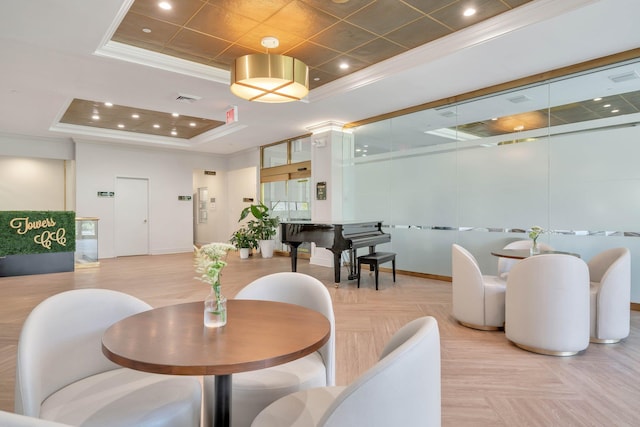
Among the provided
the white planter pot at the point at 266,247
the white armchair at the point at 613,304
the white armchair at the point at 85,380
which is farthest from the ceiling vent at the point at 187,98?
the white armchair at the point at 613,304

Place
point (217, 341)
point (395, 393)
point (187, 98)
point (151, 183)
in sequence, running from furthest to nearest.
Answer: point (151, 183) → point (187, 98) → point (217, 341) → point (395, 393)

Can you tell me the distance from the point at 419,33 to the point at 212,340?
168 inches

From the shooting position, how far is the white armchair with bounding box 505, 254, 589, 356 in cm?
311

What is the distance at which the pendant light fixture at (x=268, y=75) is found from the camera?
3.99 metres

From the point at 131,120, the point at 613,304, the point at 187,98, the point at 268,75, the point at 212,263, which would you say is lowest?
the point at 613,304

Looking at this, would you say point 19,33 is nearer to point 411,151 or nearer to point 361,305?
point 361,305

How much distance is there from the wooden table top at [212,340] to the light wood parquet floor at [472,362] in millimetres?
1254

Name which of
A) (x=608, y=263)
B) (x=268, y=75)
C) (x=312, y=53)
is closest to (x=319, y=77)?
(x=312, y=53)

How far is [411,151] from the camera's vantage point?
6.86m

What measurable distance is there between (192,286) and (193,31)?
12.6ft

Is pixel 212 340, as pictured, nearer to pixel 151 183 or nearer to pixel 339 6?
pixel 339 6

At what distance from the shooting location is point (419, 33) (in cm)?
436

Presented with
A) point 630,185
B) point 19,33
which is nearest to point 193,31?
point 19,33

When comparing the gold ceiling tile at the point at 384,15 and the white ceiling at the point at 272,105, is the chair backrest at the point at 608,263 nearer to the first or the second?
the white ceiling at the point at 272,105
